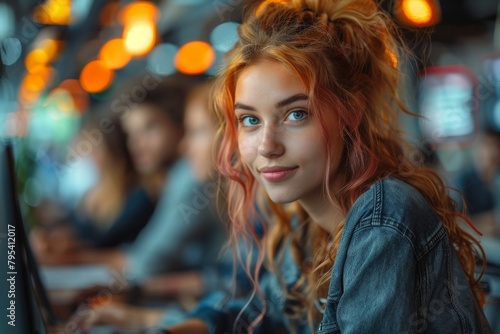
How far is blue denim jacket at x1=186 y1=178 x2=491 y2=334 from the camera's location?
3.61 feet

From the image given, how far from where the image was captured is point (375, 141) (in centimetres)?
Result: 133

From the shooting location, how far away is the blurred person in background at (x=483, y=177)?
2127 mm

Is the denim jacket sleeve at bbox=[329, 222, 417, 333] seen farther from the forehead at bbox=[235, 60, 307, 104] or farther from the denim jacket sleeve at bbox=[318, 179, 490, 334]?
the forehead at bbox=[235, 60, 307, 104]

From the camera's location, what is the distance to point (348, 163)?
4.38 ft

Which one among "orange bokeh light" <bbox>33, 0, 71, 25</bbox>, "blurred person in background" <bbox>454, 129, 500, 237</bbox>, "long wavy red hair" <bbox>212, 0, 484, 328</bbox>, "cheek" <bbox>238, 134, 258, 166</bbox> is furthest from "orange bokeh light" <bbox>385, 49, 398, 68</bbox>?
"orange bokeh light" <bbox>33, 0, 71, 25</bbox>

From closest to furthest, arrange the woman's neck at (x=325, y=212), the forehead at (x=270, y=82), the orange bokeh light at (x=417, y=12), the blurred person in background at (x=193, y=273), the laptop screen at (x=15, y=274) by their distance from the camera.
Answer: the forehead at (x=270, y=82)
the woman's neck at (x=325, y=212)
the laptop screen at (x=15, y=274)
the orange bokeh light at (x=417, y=12)
the blurred person in background at (x=193, y=273)

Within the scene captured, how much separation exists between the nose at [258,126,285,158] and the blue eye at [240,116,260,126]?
48 mm

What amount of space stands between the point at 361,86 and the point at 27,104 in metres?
1.44

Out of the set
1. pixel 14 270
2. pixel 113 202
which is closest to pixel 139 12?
pixel 113 202

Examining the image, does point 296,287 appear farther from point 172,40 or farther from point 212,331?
point 172,40

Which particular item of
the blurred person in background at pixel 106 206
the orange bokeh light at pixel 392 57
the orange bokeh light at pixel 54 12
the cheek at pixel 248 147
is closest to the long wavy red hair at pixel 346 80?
the orange bokeh light at pixel 392 57

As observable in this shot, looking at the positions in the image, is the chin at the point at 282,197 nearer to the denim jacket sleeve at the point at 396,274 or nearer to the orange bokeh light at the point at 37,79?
the denim jacket sleeve at the point at 396,274

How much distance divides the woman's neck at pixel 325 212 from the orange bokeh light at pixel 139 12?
131 centimetres

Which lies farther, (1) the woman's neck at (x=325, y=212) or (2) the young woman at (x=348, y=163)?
(1) the woman's neck at (x=325, y=212)
